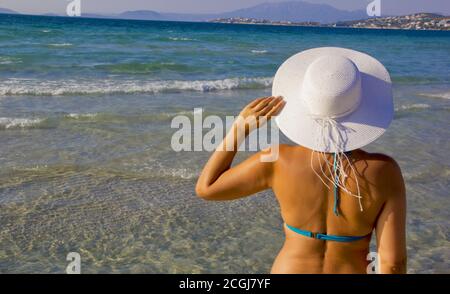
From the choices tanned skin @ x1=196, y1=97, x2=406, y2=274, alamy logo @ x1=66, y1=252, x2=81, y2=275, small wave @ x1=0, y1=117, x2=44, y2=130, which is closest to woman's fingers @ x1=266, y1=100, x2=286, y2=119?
tanned skin @ x1=196, y1=97, x2=406, y2=274

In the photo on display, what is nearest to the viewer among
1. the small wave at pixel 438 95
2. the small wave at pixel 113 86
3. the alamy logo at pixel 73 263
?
the alamy logo at pixel 73 263

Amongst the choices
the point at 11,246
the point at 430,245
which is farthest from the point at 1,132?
the point at 430,245

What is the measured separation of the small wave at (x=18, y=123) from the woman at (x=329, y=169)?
23.7 feet

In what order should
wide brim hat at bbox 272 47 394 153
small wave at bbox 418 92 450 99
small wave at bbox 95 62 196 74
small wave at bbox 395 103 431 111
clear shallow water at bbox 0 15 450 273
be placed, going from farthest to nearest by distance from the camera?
small wave at bbox 95 62 196 74, small wave at bbox 418 92 450 99, small wave at bbox 395 103 431 111, clear shallow water at bbox 0 15 450 273, wide brim hat at bbox 272 47 394 153

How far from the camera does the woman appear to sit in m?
1.95

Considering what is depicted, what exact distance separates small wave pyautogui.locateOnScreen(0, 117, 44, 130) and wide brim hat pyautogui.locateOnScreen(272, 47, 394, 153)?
24.5ft

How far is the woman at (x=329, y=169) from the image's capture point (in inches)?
76.9

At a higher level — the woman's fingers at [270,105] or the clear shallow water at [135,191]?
the woman's fingers at [270,105]

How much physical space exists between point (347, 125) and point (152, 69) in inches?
698

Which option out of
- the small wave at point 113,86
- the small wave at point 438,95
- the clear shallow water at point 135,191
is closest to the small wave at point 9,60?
the small wave at point 113,86

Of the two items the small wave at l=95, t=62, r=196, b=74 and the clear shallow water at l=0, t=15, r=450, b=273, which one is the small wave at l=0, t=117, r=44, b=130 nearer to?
the clear shallow water at l=0, t=15, r=450, b=273

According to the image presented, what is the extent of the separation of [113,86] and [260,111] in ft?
41.3

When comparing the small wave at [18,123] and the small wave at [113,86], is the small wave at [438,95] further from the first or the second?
the small wave at [18,123]

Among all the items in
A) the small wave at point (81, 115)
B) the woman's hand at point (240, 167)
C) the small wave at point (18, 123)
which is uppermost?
the woman's hand at point (240, 167)
